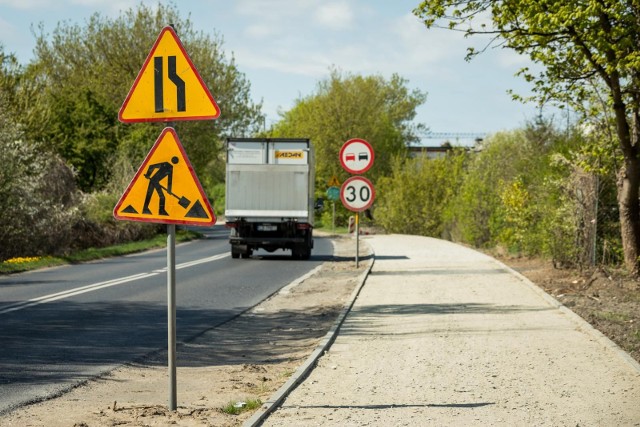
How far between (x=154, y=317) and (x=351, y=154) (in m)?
8.30

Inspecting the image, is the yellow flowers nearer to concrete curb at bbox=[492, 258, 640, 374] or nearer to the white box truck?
the white box truck

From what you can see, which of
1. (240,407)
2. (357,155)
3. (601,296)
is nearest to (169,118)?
(240,407)

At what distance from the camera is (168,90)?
7055 millimetres

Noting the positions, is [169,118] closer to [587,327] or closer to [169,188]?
[169,188]

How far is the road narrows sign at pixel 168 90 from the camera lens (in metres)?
7.02

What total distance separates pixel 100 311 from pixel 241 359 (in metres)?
4.36

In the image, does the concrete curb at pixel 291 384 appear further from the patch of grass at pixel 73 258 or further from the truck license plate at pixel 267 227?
the truck license plate at pixel 267 227

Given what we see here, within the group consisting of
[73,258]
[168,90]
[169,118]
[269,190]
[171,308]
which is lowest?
[73,258]

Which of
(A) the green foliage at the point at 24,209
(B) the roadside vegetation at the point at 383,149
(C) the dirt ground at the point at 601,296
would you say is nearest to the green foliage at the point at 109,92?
(B) the roadside vegetation at the point at 383,149

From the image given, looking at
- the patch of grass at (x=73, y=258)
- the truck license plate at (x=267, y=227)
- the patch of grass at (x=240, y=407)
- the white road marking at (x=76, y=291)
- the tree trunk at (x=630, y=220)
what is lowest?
the patch of grass at (x=73, y=258)

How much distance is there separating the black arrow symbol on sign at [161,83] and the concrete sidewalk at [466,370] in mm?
2356

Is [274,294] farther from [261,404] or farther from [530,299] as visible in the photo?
[261,404]

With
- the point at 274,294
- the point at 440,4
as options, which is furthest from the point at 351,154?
the point at 440,4

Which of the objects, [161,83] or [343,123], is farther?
[343,123]
